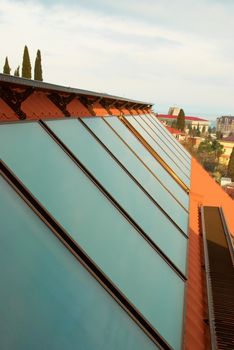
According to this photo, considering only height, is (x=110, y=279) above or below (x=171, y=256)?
above

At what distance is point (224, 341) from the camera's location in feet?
10.4

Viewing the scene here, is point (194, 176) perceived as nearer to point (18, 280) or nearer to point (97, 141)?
point (97, 141)

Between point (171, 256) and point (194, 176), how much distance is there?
761 centimetres

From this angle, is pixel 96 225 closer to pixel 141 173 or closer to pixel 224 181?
pixel 141 173

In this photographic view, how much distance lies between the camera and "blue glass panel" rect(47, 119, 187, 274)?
3336mm

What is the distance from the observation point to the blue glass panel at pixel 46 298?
1341 mm

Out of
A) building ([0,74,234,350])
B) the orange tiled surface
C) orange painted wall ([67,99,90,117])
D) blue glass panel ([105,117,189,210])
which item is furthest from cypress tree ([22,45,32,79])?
building ([0,74,234,350])

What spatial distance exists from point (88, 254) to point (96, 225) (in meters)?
0.50

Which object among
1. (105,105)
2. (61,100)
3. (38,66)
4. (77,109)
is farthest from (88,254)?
(38,66)

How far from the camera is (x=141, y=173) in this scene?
4.98 m

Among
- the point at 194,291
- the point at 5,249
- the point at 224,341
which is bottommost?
the point at 224,341

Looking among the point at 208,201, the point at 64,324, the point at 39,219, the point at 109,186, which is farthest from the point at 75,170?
the point at 208,201

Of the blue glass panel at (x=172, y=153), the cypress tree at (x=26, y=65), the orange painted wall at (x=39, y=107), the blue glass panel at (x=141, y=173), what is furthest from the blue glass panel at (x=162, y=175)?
the cypress tree at (x=26, y=65)

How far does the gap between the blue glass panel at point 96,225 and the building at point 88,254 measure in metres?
0.01
